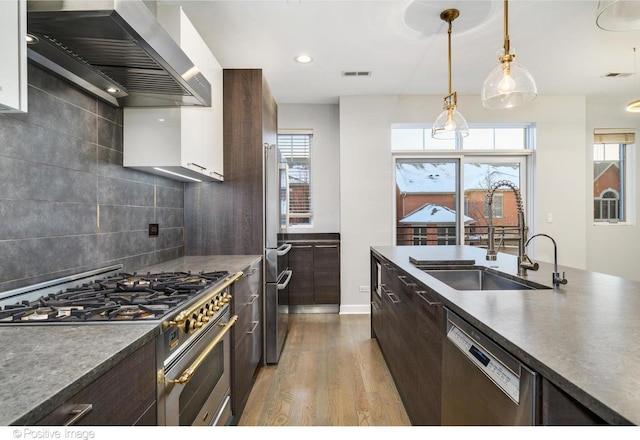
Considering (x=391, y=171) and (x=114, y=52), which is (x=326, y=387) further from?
(x=391, y=171)

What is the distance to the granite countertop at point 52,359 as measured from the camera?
58cm

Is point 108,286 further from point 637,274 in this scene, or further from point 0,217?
point 637,274

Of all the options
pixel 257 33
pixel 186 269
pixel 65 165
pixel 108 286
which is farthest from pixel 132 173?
pixel 257 33

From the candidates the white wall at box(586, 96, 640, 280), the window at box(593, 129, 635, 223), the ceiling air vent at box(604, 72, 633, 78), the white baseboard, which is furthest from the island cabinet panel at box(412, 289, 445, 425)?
the window at box(593, 129, 635, 223)

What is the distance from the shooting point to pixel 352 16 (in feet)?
8.14

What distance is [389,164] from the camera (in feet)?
13.8

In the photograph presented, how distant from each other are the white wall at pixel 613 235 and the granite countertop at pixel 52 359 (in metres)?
5.41

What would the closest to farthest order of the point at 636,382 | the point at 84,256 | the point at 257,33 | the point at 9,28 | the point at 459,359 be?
the point at 636,382 < the point at 9,28 < the point at 459,359 < the point at 84,256 < the point at 257,33

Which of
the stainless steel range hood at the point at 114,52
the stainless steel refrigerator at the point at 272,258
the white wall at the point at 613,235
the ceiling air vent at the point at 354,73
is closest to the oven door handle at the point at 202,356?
the stainless steel refrigerator at the point at 272,258

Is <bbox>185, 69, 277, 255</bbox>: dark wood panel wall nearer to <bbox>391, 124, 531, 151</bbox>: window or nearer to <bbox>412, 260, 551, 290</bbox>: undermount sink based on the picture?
<bbox>412, 260, 551, 290</bbox>: undermount sink

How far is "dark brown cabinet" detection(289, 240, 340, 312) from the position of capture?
13.5 ft

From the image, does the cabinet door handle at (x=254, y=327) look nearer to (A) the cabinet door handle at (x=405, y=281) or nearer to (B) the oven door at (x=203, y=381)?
(B) the oven door at (x=203, y=381)

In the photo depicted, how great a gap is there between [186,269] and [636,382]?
2.02 meters

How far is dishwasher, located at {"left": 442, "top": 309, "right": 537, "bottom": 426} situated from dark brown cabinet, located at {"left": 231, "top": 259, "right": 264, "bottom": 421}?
1126 millimetres
